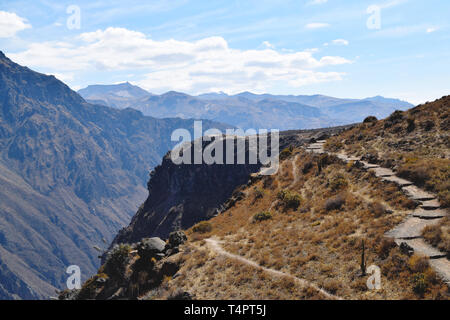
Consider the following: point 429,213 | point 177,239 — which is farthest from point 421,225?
point 177,239

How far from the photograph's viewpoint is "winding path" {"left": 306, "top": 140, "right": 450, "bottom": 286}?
16531mm

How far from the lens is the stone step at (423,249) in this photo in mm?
17047

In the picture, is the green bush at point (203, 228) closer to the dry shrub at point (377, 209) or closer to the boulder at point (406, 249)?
the dry shrub at point (377, 209)

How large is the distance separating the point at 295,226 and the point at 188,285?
10.4 metres

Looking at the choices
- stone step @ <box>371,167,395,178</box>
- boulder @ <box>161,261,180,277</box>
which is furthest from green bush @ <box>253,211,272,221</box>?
stone step @ <box>371,167,395,178</box>

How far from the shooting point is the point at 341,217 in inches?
996

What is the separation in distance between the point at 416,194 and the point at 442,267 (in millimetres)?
Result: 9314

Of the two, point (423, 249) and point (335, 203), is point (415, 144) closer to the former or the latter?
point (335, 203)

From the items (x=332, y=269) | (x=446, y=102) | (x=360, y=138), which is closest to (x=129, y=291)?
(x=332, y=269)

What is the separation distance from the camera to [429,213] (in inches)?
840

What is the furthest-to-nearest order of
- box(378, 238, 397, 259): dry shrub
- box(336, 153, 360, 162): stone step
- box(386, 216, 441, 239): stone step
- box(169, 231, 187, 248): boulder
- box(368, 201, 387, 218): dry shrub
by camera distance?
box(336, 153, 360, 162): stone step → box(169, 231, 187, 248): boulder → box(368, 201, 387, 218): dry shrub → box(386, 216, 441, 239): stone step → box(378, 238, 397, 259): dry shrub

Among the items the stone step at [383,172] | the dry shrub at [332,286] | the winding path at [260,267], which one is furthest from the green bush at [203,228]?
the dry shrub at [332,286]

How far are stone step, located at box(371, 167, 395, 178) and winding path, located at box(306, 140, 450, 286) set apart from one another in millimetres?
901

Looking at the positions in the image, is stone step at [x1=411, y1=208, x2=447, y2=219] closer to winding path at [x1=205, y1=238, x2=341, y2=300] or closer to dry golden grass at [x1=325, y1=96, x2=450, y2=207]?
dry golden grass at [x1=325, y1=96, x2=450, y2=207]
